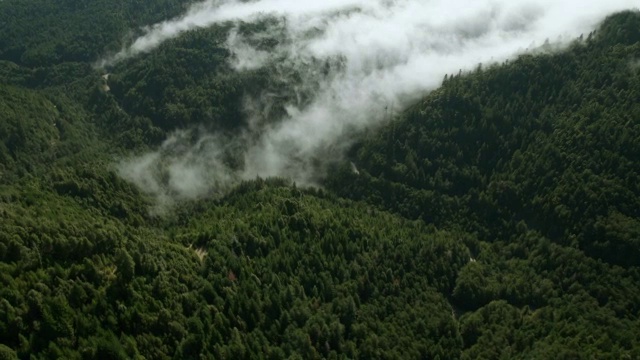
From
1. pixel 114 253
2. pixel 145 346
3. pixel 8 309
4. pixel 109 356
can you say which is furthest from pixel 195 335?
pixel 8 309

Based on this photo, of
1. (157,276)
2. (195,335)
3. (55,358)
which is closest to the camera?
(55,358)

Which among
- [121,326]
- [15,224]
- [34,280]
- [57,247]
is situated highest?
[15,224]

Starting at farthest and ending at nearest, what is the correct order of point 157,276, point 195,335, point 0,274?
point 157,276
point 195,335
point 0,274

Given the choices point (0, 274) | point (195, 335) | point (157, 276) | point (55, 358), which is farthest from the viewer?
point (157, 276)

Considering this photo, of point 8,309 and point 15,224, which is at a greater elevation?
point 15,224

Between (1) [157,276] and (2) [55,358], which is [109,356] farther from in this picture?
(1) [157,276]

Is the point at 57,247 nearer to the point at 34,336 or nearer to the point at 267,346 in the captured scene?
the point at 34,336

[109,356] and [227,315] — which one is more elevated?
[227,315]

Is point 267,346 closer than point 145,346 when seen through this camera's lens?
No

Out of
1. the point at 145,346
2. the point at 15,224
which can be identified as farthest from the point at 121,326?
the point at 15,224
